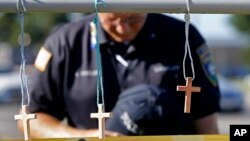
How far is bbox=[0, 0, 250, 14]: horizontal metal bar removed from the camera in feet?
6.91

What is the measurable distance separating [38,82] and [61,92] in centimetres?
11

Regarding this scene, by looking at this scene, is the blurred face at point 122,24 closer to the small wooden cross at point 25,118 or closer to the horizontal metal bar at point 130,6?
the horizontal metal bar at point 130,6

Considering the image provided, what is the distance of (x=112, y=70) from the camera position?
10.8 feet

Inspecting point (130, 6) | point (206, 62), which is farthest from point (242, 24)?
point (130, 6)

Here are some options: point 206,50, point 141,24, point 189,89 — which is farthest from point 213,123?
point 189,89

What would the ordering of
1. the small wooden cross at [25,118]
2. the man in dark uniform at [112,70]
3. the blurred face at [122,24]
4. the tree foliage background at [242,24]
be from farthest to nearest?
1. the tree foliage background at [242,24]
2. the man in dark uniform at [112,70]
3. the blurred face at [122,24]
4. the small wooden cross at [25,118]

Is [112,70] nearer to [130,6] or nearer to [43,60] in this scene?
[43,60]

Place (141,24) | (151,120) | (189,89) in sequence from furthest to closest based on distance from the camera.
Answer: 1. (141,24)
2. (151,120)
3. (189,89)

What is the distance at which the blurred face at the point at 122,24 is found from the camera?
3107mm

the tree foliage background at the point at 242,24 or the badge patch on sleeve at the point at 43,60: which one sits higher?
the tree foliage background at the point at 242,24

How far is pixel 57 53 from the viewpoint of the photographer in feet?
10.7

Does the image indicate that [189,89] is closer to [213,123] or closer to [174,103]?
[174,103]

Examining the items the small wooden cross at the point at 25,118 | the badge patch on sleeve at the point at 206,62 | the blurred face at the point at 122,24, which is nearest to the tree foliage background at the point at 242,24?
the badge patch on sleeve at the point at 206,62

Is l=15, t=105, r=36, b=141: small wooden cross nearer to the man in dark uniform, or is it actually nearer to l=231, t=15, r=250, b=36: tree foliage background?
the man in dark uniform
